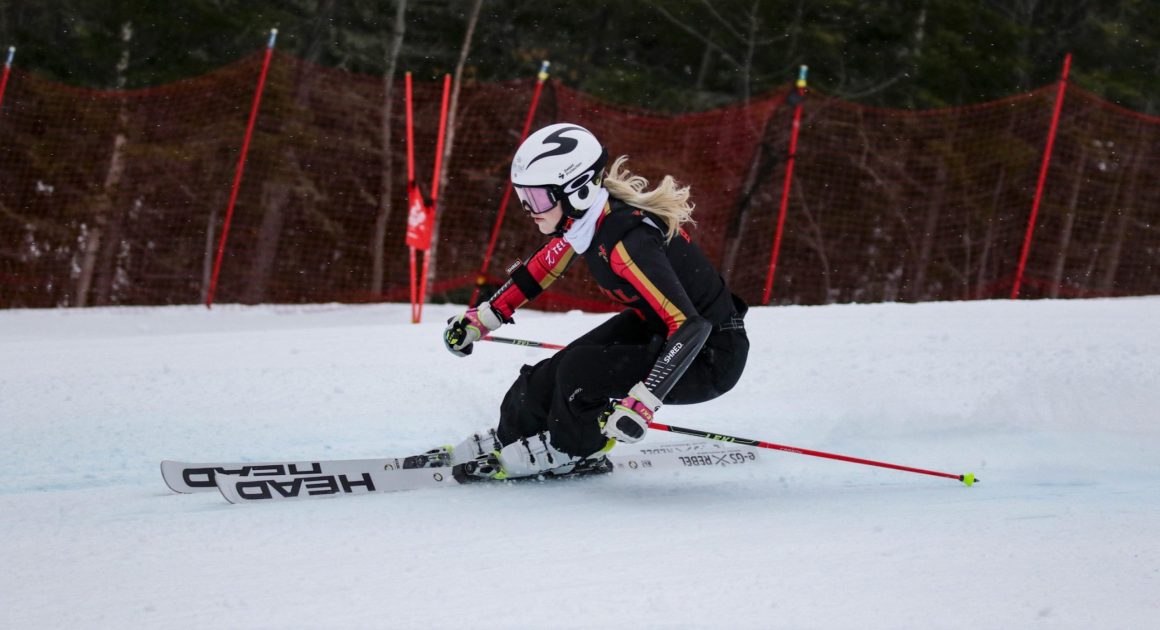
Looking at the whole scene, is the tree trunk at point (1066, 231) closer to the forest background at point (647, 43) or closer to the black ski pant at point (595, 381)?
the forest background at point (647, 43)

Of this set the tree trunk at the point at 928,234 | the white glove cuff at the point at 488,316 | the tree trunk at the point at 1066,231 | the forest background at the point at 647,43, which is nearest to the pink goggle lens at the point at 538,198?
the white glove cuff at the point at 488,316

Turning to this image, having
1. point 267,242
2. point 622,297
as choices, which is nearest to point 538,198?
point 622,297

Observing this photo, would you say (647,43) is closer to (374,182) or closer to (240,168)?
(374,182)

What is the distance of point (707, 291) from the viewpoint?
156 inches

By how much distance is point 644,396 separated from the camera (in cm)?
354

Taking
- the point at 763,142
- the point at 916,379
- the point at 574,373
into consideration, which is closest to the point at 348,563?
the point at 574,373

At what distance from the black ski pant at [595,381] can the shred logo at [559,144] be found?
2.40 ft

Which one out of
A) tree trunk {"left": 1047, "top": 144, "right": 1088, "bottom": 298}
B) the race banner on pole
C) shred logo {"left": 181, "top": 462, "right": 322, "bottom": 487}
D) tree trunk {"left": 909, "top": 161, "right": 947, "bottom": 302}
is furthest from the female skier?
tree trunk {"left": 1047, "top": 144, "right": 1088, "bottom": 298}

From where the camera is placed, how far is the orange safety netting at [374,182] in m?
10.6

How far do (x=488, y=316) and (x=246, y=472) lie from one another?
1.12 m

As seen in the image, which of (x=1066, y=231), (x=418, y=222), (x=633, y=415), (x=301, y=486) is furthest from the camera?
(x=1066, y=231)

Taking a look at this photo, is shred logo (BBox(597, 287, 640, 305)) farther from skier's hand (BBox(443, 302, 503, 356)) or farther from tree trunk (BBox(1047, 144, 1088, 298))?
tree trunk (BBox(1047, 144, 1088, 298))

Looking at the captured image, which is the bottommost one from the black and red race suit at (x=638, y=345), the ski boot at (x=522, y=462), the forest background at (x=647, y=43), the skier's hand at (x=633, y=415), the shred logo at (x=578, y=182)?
the ski boot at (x=522, y=462)

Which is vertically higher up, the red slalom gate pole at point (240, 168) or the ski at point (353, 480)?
the red slalom gate pole at point (240, 168)
